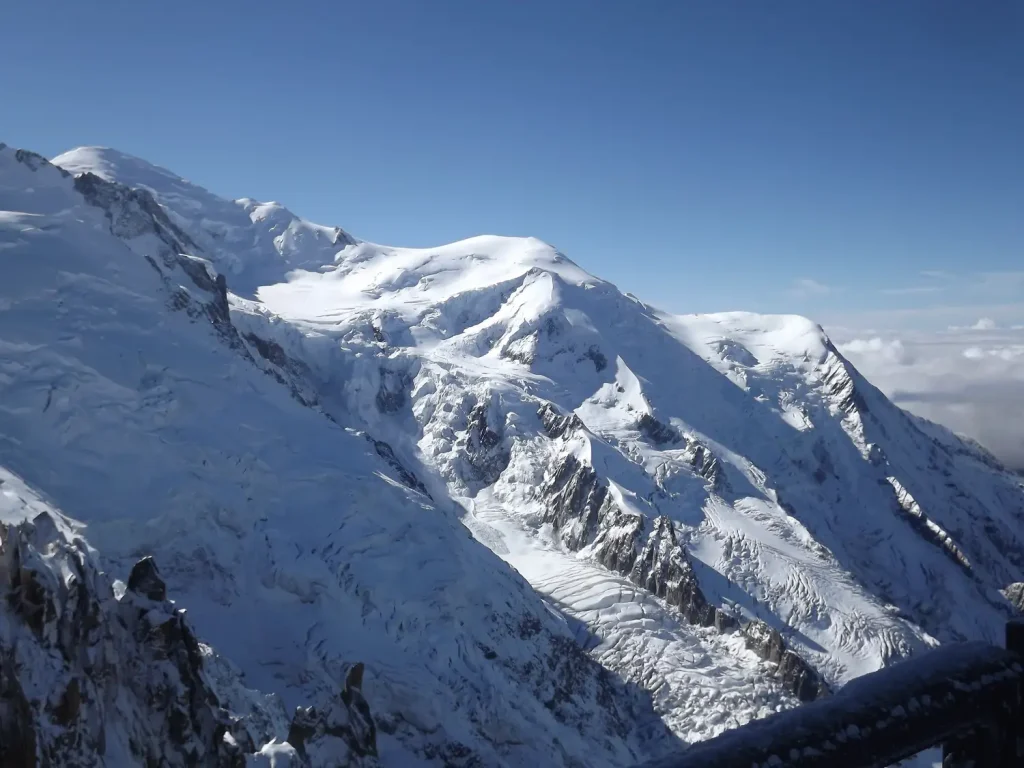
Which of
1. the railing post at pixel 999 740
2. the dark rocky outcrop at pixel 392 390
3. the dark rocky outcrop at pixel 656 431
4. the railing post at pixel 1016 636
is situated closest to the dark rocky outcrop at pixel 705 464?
the dark rocky outcrop at pixel 656 431

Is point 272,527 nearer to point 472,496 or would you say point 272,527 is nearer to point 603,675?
point 603,675

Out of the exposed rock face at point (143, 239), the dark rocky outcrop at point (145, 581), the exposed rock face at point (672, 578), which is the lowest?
Result: the exposed rock face at point (672, 578)

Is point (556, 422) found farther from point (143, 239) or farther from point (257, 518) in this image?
point (257, 518)

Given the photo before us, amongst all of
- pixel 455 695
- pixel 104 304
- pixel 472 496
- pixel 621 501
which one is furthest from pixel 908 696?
pixel 472 496

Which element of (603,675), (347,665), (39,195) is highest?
(39,195)

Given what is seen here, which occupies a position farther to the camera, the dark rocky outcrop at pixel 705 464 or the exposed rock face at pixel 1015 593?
the exposed rock face at pixel 1015 593

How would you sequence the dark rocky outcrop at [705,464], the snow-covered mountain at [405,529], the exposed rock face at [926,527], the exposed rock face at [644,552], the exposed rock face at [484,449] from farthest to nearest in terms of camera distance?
the exposed rock face at [926,527]
the dark rocky outcrop at [705,464]
the exposed rock face at [484,449]
the exposed rock face at [644,552]
the snow-covered mountain at [405,529]

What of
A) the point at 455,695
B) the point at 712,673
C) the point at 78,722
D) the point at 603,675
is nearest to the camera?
the point at 78,722

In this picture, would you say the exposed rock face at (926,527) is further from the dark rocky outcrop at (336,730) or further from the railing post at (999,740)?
the railing post at (999,740)
